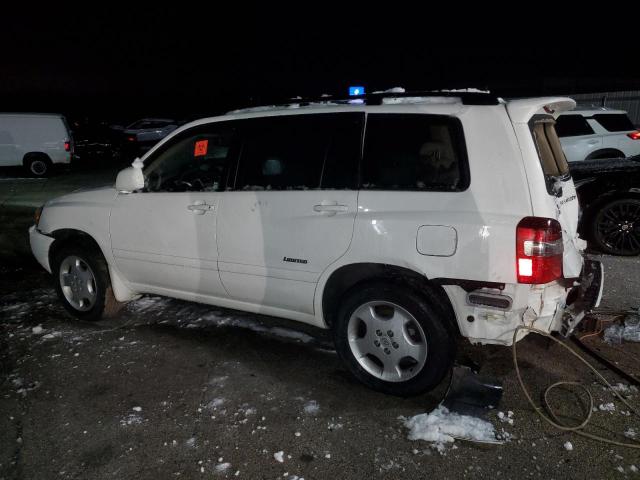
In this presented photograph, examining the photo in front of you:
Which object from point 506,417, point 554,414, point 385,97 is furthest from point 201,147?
point 554,414

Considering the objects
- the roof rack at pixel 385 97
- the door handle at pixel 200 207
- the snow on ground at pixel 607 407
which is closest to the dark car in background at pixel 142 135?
the door handle at pixel 200 207

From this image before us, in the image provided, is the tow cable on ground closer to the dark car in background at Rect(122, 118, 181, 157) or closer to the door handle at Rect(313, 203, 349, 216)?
the door handle at Rect(313, 203, 349, 216)

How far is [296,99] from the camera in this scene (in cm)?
371

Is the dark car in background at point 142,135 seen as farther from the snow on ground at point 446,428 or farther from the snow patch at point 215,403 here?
the snow on ground at point 446,428

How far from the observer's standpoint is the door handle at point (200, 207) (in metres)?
3.62

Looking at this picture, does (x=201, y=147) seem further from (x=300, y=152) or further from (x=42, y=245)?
(x=42, y=245)

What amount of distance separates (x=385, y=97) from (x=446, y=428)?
6.94 feet

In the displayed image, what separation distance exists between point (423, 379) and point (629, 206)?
4.75 m

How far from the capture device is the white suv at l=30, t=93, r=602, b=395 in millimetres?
2730

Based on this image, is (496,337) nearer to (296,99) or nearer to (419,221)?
(419,221)

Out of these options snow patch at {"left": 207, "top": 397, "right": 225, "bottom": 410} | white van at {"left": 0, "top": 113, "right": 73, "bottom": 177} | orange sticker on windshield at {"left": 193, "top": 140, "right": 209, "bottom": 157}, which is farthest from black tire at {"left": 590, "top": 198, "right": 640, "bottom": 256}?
white van at {"left": 0, "top": 113, "right": 73, "bottom": 177}

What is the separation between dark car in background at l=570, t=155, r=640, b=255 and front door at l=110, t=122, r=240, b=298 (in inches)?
195

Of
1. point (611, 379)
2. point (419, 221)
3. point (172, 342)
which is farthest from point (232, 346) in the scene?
point (611, 379)

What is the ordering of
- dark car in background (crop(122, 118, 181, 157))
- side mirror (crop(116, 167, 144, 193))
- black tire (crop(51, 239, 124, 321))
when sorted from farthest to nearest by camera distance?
dark car in background (crop(122, 118, 181, 157))
black tire (crop(51, 239, 124, 321))
side mirror (crop(116, 167, 144, 193))
